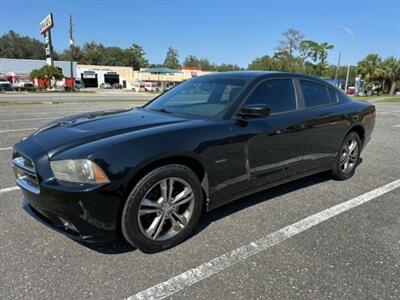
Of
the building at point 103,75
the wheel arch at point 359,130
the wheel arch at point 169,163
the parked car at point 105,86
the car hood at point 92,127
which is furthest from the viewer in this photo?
the building at point 103,75

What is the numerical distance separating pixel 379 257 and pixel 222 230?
141 centimetres

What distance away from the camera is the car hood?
8.79ft

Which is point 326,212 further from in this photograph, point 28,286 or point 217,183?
point 28,286

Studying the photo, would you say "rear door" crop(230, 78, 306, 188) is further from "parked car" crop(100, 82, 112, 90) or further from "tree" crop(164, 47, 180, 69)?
"tree" crop(164, 47, 180, 69)

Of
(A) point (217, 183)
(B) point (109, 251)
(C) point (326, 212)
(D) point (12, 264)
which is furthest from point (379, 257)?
(D) point (12, 264)

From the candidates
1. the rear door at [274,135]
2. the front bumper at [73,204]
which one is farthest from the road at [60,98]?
Answer: the front bumper at [73,204]

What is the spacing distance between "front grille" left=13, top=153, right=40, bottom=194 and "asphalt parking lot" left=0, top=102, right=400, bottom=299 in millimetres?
583

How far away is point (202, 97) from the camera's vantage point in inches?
154

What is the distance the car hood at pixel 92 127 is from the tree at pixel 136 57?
129 metres

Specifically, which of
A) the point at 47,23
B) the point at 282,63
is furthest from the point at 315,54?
the point at 47,23

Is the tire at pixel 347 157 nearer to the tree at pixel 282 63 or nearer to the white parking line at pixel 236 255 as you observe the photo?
the white parking line at pixel 236 255

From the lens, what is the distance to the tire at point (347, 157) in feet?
15.6

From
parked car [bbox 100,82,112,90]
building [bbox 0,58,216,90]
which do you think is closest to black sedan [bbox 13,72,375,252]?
building [bbox 0,58,216,90]

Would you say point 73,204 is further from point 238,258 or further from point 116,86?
point 116,86
